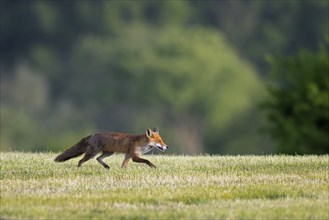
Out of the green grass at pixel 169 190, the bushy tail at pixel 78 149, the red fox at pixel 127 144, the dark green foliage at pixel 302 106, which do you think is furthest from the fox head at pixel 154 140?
the dark green foliage at pixel 302 106

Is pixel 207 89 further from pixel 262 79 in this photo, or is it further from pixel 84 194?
pixel 84 194

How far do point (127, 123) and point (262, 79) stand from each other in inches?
502

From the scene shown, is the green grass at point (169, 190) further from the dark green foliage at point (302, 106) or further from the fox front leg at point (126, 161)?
the dark green foliage at point (302, 106)

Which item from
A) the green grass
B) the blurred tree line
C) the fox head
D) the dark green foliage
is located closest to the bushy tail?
the green grass

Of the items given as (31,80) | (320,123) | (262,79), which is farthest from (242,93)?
(320,123)

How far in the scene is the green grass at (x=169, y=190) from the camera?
12.1 metres

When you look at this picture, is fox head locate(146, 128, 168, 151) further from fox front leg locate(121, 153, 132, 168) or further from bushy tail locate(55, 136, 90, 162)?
bushy tail locate(55, 136, 90, 162)

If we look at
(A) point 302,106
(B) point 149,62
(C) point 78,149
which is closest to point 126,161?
(C) point 78,149

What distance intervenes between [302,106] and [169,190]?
2419cm

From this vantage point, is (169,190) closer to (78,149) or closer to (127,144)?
(127,144)

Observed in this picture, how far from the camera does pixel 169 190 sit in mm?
13797

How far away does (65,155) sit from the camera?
17.0 metres

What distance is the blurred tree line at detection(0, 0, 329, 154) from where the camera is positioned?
69.4m

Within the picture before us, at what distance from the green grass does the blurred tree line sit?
46.5 meters
